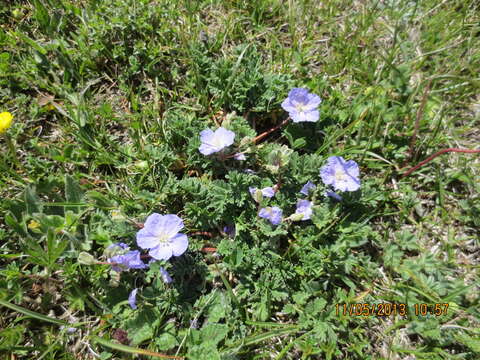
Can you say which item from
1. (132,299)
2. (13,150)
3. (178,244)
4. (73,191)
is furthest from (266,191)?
(13,150)

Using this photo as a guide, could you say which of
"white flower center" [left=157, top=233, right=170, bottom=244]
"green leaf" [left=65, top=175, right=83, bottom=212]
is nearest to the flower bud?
"white flower center" [left=157, top=233, right=170, bottom=244]

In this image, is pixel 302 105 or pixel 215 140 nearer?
pixel 215 140

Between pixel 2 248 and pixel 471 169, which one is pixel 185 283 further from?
pixel 471 169

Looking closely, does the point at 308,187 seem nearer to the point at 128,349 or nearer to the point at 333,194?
the point at 333,194

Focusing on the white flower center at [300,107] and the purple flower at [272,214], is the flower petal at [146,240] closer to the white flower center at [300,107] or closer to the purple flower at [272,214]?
the purple flower at [272,214]

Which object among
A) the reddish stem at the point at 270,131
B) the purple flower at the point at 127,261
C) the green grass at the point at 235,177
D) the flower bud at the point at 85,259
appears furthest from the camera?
the reddish stem at the point at 270,131

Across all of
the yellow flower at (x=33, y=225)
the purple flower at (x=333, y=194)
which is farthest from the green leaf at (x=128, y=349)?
the purple flower at (x=333, y=194)
